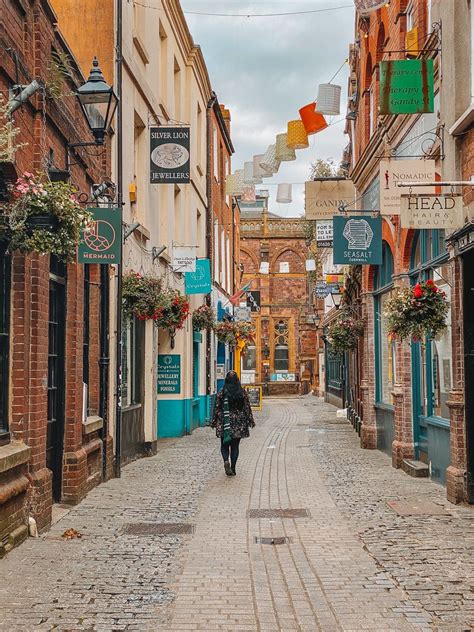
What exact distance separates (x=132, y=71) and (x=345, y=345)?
1024cm

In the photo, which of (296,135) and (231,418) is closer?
(231,418)

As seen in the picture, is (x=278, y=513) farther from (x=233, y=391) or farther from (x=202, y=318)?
(x=202, y=318)

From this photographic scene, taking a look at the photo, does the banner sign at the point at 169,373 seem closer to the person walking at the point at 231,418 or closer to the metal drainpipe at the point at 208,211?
the metal drainpipe at the point at 208,211

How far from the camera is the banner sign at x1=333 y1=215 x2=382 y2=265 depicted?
1457 cm

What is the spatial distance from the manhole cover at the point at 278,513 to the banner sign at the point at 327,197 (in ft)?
26.8

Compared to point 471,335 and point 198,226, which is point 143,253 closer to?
point 471,335

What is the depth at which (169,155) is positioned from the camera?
15.6 metres

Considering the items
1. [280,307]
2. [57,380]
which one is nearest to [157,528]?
[57,380]

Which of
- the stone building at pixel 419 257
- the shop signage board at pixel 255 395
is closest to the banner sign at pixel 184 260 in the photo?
the stone building at pixel 419 257

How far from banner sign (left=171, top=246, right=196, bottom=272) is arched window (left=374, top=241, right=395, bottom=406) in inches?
169

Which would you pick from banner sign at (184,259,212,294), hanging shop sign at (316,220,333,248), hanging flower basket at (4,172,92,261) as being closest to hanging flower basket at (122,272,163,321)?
banner sign at (184,259,212,294)

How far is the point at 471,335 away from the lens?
399 inches

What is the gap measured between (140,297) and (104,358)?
1.82m

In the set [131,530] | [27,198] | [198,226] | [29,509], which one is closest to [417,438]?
[131,530]
